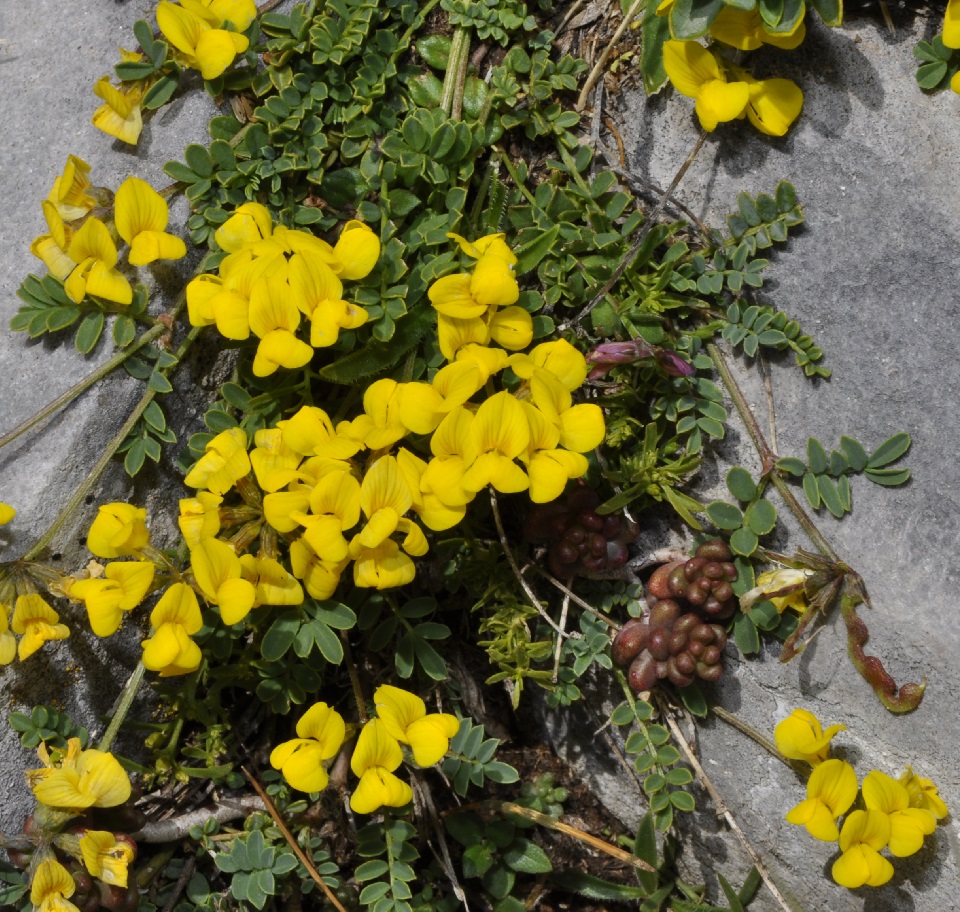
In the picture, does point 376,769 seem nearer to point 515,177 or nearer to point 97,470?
point 97,470

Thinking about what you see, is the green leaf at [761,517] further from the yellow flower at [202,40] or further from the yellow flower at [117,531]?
the yellow flower at [202,40]

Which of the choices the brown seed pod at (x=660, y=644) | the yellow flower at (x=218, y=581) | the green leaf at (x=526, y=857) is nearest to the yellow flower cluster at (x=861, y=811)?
the brown seed pod at (x=660, y=644)

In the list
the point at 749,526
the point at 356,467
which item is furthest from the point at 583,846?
the point at 356,467

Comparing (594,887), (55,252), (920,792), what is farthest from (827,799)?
(55,252)

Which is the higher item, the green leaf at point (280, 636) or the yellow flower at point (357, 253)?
the yellow flower at point (357, 253)

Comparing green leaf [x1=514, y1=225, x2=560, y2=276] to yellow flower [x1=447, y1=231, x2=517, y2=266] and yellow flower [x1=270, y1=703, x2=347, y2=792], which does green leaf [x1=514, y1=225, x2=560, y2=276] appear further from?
yellow flower [x1=270, y1=703, x2=347, y2=792]

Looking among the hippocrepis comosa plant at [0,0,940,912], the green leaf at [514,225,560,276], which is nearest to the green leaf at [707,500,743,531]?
the hippocrepis comosa plant at [0,0,940,912]
